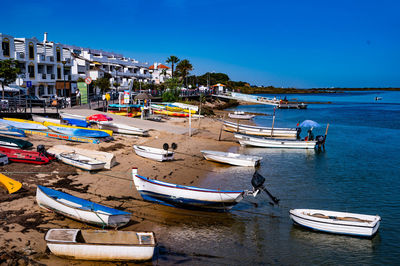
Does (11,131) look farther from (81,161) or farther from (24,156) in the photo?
(81,161)

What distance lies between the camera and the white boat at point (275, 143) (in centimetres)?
3031

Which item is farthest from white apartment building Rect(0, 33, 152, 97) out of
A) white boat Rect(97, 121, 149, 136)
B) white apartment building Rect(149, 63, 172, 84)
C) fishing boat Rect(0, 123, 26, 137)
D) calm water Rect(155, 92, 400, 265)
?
white apartment building Rect(149, 63, 172, 84)

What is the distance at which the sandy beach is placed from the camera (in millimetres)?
9453

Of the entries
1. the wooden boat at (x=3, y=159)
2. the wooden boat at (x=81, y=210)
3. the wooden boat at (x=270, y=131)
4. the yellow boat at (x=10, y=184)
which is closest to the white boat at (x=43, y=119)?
the wooden boat at (x=3, y=159)

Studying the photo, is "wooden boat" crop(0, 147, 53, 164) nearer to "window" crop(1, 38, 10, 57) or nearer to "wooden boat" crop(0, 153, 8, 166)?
"wooden boat" crop(0, 153, 8, 166)

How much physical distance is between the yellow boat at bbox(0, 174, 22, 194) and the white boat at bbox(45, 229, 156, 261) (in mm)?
4502

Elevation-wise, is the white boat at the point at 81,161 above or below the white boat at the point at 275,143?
above

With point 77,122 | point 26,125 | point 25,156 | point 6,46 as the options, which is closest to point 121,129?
point 77,122

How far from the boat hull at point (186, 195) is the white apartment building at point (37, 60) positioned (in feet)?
102

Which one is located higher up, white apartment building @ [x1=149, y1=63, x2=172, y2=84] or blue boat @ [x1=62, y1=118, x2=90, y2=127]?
white apartment building @ [x1=149, y1=63, x2=172, y2=84]

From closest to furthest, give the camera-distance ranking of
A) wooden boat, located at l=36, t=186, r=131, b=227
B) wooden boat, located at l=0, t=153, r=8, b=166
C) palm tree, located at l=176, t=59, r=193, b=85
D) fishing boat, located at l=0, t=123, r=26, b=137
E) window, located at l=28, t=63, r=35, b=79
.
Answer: wooden boat, located at l=36, t=186, r=131, b=227
wooden boat, located at l=0, t=153, r=8, b=166
fishing boat, located at l=0, t=123, r=26, b=137
window, located at l=28, t=63, r=35, b=79
palm tree, located at l=176, t=59, r=193, b=85

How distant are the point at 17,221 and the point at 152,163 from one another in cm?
997

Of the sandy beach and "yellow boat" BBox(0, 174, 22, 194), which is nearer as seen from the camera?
the sandy beach

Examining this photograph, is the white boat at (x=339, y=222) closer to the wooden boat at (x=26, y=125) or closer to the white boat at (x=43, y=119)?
the wooden boat at (x=26, y=125)
